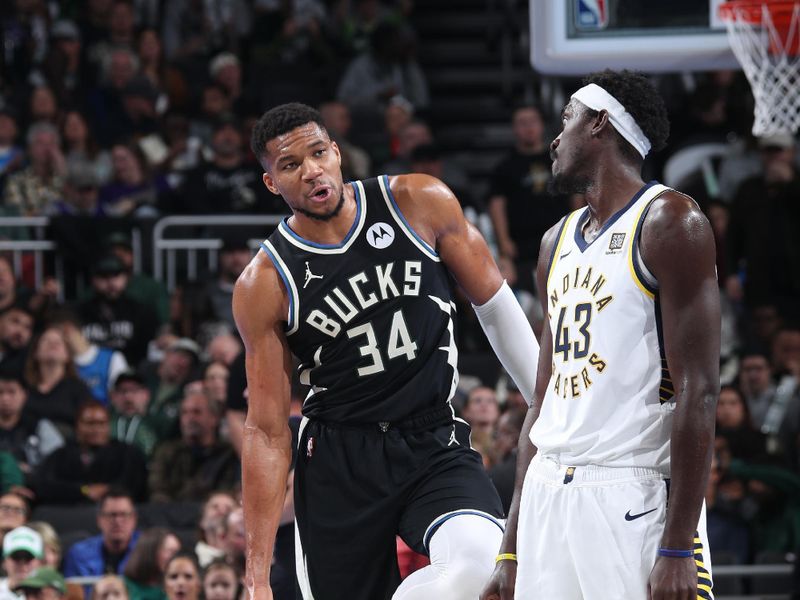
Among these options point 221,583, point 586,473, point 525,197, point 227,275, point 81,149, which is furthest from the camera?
point 81,149

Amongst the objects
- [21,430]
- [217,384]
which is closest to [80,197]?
[21,430]

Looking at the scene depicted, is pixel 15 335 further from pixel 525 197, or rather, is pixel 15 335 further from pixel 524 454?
pixel 524 454

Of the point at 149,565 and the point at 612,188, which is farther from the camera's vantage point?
the point at 149,565

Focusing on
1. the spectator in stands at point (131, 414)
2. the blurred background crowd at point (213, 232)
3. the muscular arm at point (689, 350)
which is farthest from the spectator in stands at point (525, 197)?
the muscular arm at point (689, 350)

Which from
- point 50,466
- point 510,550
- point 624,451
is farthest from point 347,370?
point 50,466

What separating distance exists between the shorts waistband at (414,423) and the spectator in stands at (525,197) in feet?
21.9

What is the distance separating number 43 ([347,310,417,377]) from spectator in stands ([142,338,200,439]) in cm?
547

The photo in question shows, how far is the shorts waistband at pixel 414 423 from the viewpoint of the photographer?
5188mm

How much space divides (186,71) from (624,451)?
11.1 metres

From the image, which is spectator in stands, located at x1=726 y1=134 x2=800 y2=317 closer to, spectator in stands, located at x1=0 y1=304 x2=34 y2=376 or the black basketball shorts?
spectator in stands, located at x1=0 y1=304 x2=34 y2=376

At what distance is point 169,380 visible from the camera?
1088 centimetres

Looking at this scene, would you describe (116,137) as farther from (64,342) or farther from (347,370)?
(347,370)

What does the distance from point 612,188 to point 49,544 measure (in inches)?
223

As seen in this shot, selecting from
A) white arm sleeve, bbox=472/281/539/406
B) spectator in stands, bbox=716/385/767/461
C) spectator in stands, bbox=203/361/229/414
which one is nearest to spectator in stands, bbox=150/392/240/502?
spectator in stands, bbox=203/361/229/414
